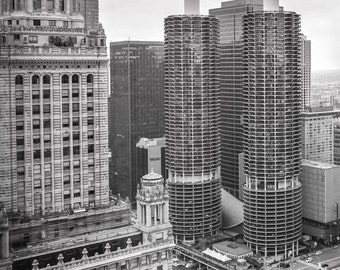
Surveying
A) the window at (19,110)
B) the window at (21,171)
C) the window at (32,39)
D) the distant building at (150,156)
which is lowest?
the distant building at (150,156)

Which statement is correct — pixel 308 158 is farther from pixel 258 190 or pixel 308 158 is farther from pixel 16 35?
pixel 16 35

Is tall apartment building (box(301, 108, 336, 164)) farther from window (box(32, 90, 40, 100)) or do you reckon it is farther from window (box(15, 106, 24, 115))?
window (box(15, 106, 24, 115))

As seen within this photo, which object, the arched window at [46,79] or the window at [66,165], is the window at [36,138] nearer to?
the window at [66,165]

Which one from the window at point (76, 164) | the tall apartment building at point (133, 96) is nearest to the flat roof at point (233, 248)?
the tall apartment building at point (133, 96)

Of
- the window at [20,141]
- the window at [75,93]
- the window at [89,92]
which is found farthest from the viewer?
the window at [89,92]

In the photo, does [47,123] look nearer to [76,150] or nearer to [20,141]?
[20,141]

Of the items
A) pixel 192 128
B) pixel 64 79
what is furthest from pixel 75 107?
pixel 192 128
